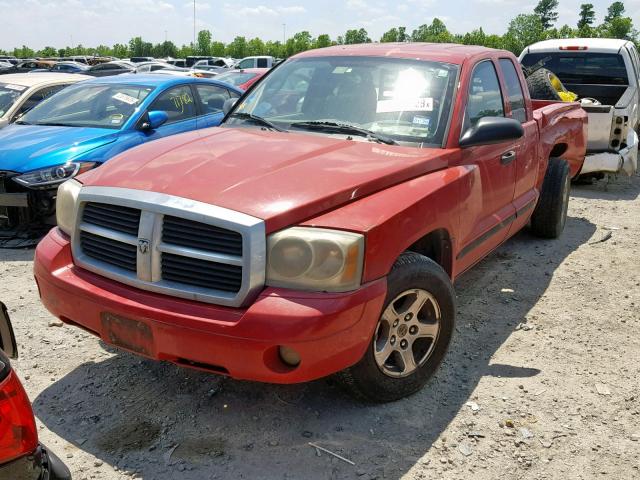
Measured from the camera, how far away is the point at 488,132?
12.3 ft

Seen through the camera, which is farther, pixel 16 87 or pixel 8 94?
pixel 16 87

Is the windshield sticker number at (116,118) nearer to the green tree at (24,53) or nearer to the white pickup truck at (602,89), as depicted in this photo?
the white pickup truck at (602,89)

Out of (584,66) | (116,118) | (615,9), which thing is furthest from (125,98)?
(615,9)

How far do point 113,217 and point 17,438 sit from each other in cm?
158

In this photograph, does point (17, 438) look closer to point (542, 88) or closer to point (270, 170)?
point (270, 170)

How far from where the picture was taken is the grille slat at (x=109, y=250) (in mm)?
3016

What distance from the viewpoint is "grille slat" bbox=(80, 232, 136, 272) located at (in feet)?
9.89

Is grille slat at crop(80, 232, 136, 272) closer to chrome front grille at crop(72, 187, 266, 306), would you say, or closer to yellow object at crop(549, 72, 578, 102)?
chrome front grille at crop(72, 187, 266, 306)

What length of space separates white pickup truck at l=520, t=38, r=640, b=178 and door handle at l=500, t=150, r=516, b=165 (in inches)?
146

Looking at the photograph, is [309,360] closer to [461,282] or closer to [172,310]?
[172,310]

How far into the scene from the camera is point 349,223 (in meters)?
2.85

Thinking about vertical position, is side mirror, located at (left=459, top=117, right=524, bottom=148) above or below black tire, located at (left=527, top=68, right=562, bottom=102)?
below

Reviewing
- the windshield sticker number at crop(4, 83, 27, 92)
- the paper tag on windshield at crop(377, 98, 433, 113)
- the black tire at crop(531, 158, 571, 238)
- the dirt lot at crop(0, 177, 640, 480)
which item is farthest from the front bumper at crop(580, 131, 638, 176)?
the windshield sticker number at crop(4, 83, 27, 92)

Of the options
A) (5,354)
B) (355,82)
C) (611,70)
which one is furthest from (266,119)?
(611,70)
